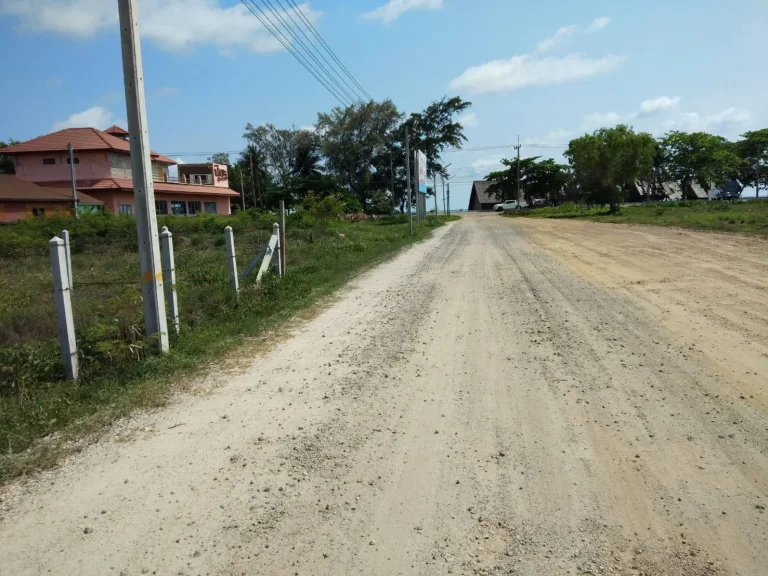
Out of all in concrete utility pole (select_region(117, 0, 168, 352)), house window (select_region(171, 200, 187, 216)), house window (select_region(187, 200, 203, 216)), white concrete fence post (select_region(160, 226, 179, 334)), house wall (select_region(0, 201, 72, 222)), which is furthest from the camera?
house window (select_region(187, 200, 203, 216))

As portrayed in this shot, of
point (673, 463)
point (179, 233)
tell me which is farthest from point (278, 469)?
point (179, 233)

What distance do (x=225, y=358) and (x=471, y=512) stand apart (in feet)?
14.0

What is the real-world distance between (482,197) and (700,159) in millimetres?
35925

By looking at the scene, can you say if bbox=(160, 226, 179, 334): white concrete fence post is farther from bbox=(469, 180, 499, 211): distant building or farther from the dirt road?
bbox=(469, 180, 499, 211): distant building

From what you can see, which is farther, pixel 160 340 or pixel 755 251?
pixel 755 251

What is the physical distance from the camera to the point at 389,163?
71.9 metres

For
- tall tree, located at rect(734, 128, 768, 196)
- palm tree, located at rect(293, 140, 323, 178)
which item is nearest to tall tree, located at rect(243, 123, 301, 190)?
palm tree, located at rect(293, 140, 323, 178)

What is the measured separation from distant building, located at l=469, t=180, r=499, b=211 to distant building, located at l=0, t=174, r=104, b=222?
6431 cm

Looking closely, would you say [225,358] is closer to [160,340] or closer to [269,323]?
[160,340]

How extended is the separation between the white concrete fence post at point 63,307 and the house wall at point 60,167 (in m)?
44.7

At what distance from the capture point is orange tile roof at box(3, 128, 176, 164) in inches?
1791

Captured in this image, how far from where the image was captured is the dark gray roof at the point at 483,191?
9606 cm

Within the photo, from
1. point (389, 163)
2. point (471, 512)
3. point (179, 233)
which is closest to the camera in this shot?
point (471, 512)

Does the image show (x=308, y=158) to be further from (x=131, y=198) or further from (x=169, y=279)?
(x=169, y=279)
